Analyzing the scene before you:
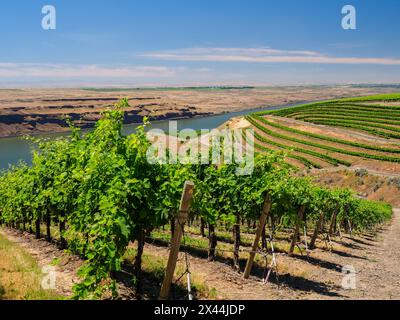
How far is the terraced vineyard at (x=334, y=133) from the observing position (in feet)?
226

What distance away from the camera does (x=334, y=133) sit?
8125cm

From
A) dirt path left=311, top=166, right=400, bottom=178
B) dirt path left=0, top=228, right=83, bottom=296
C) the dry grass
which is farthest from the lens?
dirt path left=311, top=166, right=400, bottom=178

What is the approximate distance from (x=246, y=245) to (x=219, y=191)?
6.48 metres

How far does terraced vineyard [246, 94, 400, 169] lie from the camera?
68.8 metres

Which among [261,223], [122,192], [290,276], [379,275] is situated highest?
[122,192]

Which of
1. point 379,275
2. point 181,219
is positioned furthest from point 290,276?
point 181,219

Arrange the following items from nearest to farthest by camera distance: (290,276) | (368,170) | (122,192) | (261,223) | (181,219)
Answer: (181,219) → (122,192) → (261,223) → (290,276) → (368,170)

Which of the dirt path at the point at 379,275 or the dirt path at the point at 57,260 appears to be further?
the dirt path at the point at 379,275

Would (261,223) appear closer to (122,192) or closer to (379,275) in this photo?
(122,192)

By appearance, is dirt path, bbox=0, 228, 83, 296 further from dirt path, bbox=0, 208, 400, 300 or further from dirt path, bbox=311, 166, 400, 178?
dirt path, bbox=311, 166, 400, 178

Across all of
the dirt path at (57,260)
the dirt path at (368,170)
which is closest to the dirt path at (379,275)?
the dirt path at (57,260)

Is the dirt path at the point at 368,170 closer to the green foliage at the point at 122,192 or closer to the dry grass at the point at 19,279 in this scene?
the green foliage at the point at 122,192

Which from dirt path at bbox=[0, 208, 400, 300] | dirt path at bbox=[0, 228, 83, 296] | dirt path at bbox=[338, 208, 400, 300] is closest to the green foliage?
dirt path at bbox=[0, 228, 83, 296]

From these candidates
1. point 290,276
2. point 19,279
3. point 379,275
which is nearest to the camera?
point 19,279
